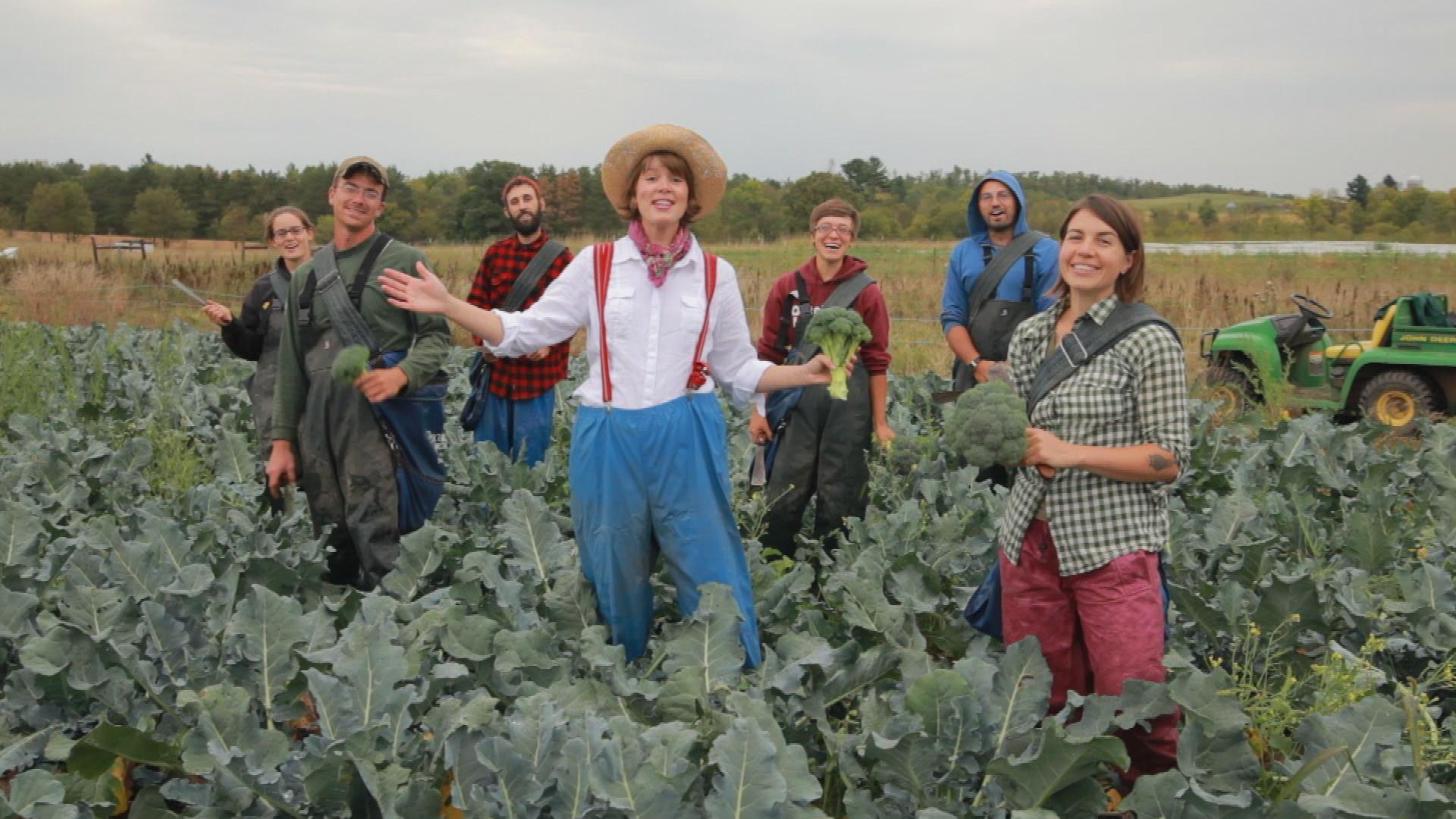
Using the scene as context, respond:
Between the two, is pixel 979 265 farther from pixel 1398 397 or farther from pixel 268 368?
pixel 1398 397

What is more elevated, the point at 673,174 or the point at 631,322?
the point at 673,174

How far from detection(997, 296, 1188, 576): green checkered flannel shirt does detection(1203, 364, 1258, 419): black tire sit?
802 centimetres

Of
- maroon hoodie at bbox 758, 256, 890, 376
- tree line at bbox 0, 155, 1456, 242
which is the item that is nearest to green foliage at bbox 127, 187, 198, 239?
tree line at bbox 0, 155, 1456, 242

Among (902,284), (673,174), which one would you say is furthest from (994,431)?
(902,284)

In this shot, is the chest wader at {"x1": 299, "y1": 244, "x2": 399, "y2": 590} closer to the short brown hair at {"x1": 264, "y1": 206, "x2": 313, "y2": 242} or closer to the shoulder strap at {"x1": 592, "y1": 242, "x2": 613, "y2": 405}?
the short brown hair at {"x1": 264, "y1": 206, "x2": 313, "y2": 242}

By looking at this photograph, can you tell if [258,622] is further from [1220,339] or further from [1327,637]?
[1220,339]

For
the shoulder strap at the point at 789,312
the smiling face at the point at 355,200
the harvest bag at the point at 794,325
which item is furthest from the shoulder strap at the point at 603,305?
the shoulder strap at the point at 789,312

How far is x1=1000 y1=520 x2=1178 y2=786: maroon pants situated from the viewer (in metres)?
3.07

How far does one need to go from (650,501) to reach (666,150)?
107 cm

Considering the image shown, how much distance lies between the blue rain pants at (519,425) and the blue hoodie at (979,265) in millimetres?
2173

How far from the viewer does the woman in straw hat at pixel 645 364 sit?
3311 millimetres

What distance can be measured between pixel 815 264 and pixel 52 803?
11.9 feet

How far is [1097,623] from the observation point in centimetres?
312

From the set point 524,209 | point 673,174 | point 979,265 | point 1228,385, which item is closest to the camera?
point 673,174
